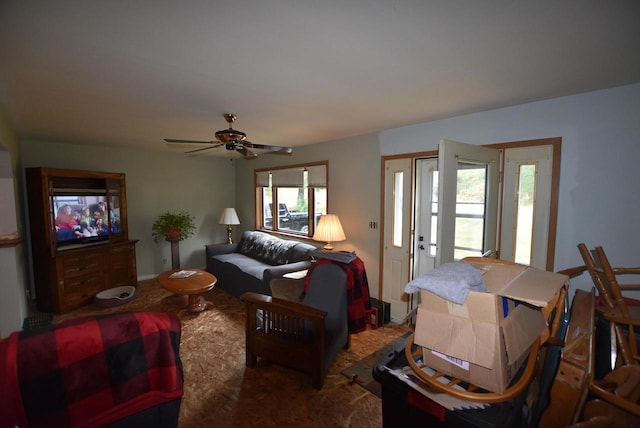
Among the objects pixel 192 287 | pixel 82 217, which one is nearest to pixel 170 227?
pixel 82 217

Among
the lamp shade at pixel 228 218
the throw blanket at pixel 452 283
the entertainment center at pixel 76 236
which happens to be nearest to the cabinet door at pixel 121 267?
the entertainment center at pixel 76 236

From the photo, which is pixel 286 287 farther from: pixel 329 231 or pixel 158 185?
pixel 158 185

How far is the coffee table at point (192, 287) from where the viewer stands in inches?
134

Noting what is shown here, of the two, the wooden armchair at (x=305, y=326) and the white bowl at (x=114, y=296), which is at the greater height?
the wooden armchair at (x=305, y=326)


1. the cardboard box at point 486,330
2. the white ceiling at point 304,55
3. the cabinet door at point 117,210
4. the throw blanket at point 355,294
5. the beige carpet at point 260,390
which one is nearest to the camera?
the cardboard box at point 486,330

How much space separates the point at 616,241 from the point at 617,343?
3.64 ft

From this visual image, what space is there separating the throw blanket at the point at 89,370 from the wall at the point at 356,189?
2.89m

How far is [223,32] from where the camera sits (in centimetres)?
135

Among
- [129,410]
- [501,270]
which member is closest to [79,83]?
[129,410]

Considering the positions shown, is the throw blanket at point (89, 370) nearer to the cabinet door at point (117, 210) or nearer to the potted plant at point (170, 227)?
the cabinet door at point (117, 210)

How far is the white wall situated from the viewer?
2.03 metres

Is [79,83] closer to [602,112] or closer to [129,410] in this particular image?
[129,410]

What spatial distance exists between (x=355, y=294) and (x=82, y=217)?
13.3 feet

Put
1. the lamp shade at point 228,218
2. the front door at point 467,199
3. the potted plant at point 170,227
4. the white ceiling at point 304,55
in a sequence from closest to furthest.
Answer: the white ceiling at point 304,55
the front door at point 467,199
the potted plant at point 170,227
the lamp shade at point 228,218
